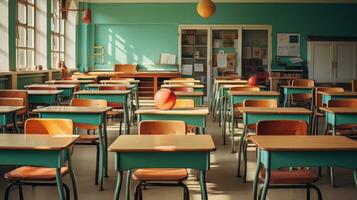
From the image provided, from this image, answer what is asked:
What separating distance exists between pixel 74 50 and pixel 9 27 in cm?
499

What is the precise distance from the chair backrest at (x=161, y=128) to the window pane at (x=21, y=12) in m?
6.74

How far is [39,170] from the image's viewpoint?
3.56 m

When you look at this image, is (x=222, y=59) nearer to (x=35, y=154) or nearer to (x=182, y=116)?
(x=182, y=116)

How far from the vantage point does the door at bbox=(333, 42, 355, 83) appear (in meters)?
14.3

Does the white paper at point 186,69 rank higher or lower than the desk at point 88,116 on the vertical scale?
higher

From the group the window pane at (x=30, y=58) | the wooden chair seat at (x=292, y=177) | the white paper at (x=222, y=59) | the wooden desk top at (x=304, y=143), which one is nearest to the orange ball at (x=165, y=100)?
the wooden chair seat at (x=292, y=177)

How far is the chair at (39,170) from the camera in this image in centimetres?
338

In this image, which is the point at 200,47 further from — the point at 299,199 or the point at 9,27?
the point at 299,199

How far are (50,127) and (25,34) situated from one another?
22.4 ft

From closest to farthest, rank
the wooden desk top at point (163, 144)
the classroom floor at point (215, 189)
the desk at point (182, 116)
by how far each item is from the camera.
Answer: the wooden desk top at point (163, 144) → the classroom floor at point (215, 189) → the desk at point (182, 116)

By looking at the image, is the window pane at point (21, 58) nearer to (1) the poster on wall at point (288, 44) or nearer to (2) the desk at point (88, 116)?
(2) the desk at point (88, 116)

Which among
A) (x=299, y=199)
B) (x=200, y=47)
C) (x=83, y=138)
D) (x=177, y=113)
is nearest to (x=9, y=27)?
(x=83, y=138)

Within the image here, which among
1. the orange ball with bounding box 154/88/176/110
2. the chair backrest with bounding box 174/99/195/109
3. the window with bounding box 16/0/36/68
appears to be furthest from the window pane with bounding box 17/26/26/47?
the orange ball with bounding box 154/88/176/110

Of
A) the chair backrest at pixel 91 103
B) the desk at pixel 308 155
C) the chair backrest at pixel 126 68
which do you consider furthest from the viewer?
the chair backrest at pixel 126 68
